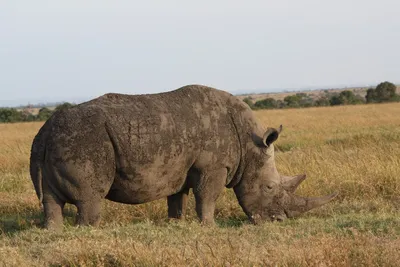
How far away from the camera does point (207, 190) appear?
26.7 feet

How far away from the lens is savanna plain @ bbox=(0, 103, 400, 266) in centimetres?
550

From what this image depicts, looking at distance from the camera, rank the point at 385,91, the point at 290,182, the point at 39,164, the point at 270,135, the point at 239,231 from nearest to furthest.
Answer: the point at 39,164
the point at 239,231
the point at 270,135
the point at 290,182
the point at 385,91

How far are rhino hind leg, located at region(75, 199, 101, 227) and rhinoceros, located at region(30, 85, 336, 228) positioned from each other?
0.01m

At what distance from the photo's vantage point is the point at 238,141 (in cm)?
837

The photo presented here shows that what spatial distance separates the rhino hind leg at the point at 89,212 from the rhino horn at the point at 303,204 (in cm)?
275

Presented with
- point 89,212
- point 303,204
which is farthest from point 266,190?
point 89,212

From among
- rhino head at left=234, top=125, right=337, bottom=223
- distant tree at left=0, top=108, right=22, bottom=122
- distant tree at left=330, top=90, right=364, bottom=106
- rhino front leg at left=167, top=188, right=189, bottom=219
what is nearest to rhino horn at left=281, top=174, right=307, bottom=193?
rhino head at left=234, top=125, right=337, bottom=223

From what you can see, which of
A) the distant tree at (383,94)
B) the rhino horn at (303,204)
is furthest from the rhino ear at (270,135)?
the distant tree at (383,94)

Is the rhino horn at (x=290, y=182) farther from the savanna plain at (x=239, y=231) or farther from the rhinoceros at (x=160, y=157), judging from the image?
the savanna plain at (x=239, y=231)

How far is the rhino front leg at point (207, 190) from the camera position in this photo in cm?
810

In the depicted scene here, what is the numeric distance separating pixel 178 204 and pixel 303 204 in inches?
68.0

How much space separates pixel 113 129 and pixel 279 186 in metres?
2.62

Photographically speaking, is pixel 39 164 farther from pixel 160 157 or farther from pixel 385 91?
pixel 385 91

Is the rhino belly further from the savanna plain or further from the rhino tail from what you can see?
the rhino tail
